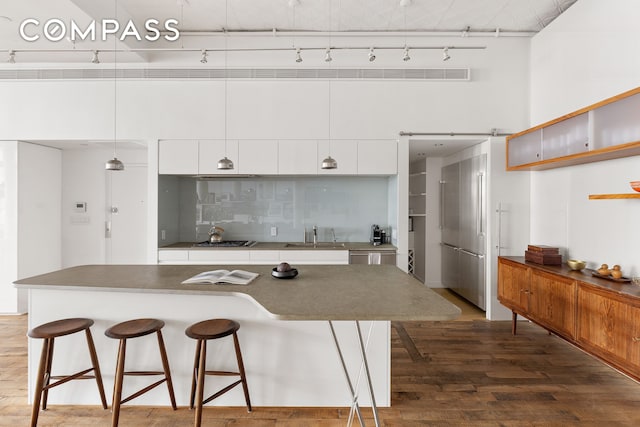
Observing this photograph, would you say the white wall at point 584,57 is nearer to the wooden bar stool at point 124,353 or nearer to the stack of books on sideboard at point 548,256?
the stack of books on sideboard at point 548,256

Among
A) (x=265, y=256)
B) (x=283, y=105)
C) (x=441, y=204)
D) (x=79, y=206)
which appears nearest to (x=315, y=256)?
(x=265, y=256)

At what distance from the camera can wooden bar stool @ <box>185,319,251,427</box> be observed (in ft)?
6.53

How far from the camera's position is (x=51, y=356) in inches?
86.9

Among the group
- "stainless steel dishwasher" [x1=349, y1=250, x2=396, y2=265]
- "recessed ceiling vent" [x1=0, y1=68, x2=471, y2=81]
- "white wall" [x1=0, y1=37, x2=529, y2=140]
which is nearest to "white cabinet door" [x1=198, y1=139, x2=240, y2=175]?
"white wall" [x1=0, y1=37, x2=529, y2=140]

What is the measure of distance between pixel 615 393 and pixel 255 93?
4514mm

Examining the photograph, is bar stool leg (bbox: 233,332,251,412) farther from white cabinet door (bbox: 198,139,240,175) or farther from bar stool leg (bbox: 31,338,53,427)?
white cabinet door (bbox: 198,139,240,175)

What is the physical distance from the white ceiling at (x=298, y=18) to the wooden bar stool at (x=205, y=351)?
3.22m

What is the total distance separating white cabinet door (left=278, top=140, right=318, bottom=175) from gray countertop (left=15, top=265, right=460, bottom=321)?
1772 millimetres

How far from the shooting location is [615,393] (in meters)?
2.56

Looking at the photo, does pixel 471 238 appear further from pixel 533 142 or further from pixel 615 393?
pixel 615 393

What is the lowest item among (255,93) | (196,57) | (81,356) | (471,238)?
(81,356)

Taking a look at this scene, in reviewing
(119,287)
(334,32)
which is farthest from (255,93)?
(119,287)

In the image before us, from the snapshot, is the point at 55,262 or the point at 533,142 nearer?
the point at 533,142

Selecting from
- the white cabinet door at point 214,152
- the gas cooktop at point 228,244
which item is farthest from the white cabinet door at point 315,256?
the white cabinet door at point 214,152
